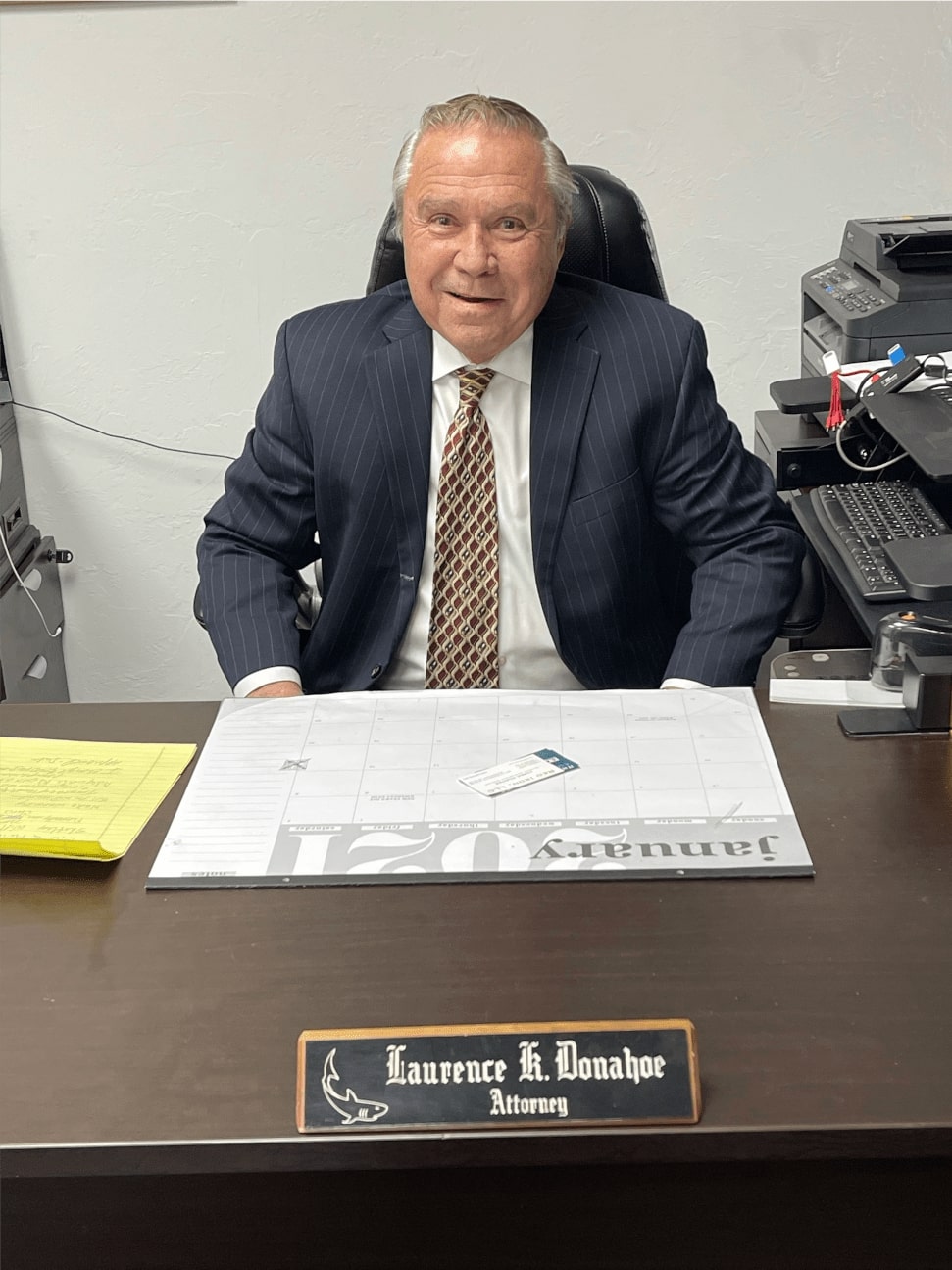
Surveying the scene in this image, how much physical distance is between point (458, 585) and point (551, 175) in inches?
19.2

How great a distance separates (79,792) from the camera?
110 cm

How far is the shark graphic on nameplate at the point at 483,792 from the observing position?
0.97m

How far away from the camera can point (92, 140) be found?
2.44 meters

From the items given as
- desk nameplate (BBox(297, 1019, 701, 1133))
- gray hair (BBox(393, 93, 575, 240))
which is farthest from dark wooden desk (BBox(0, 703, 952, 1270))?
gray hair (BBox(393, 93, 575, 240))

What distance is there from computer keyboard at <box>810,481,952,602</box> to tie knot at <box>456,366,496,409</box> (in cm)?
48

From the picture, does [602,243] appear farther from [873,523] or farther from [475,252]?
[873,523]

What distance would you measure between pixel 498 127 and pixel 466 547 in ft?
1.57

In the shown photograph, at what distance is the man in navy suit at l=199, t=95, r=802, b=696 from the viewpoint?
5.05 ft

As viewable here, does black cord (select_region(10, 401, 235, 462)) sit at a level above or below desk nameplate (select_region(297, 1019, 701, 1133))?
below

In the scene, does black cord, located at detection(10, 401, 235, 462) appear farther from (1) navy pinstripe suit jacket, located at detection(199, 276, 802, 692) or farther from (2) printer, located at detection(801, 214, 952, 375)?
(2) printer, located at detection(801, 214, 952, 375)

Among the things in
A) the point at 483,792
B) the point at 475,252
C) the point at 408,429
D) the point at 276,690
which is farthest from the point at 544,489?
the point at 483,792

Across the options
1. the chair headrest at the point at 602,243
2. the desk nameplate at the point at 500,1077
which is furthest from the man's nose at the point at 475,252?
the desk nameplate at the point at 500,1077

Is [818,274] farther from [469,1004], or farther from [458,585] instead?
[469,1004]

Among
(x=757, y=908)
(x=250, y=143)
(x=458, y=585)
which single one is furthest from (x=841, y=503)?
(x=250, y=143)
